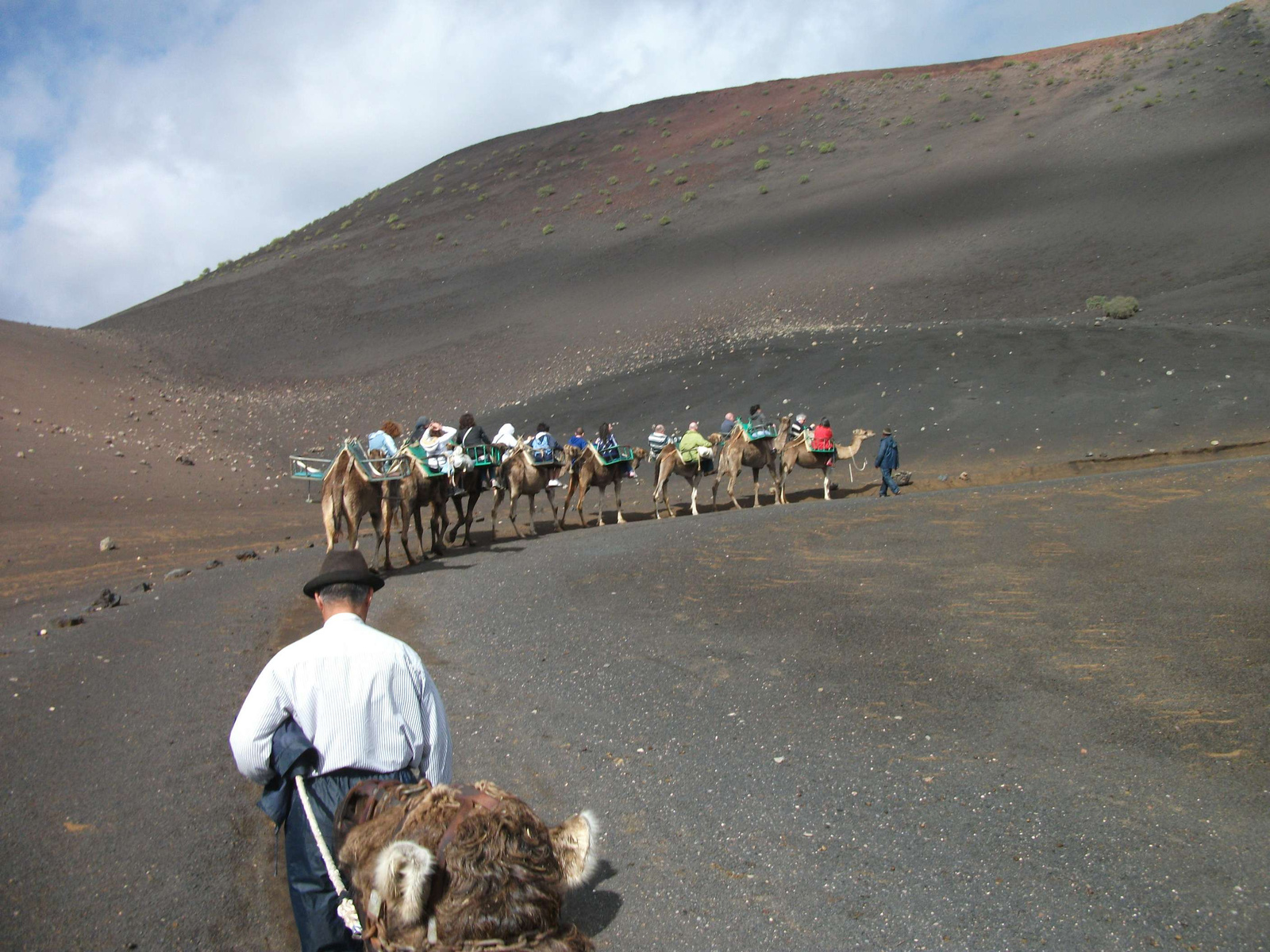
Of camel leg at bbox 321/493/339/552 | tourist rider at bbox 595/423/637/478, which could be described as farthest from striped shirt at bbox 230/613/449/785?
tourist rider at bbox 595/423/637/478

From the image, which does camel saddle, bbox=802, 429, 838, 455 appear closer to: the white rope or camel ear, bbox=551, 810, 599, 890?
the white rope

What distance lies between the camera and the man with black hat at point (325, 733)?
3.86 metres

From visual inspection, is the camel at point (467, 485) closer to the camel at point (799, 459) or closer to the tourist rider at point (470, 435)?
the tourist rider at point (470, 435)

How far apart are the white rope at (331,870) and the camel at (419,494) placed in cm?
1413

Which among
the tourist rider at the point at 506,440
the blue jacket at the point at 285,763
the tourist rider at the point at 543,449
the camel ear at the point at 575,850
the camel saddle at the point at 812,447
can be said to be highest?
the tourist rider at the point at 506,440

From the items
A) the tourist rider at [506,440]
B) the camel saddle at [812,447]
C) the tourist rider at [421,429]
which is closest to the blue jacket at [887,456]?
the camel saddle at [812,447]

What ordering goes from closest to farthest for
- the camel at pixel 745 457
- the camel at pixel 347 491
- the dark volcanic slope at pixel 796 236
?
the camel at pixel 347 491, the camel at pixel 745 457, the dark volcanic slope at pixel 796 236

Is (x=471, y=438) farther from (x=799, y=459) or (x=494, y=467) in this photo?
(x=799, y=459)

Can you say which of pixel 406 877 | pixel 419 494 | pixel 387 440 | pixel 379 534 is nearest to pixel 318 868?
pixel 406 877

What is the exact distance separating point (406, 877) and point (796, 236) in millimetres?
63321

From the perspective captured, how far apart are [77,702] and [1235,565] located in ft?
40.8

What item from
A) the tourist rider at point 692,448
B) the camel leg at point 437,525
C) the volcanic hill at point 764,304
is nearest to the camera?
the camel leg at point 437,525

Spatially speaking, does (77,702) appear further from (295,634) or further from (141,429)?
(141,429)

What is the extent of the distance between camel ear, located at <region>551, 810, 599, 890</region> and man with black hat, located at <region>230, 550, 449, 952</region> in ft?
2.62
